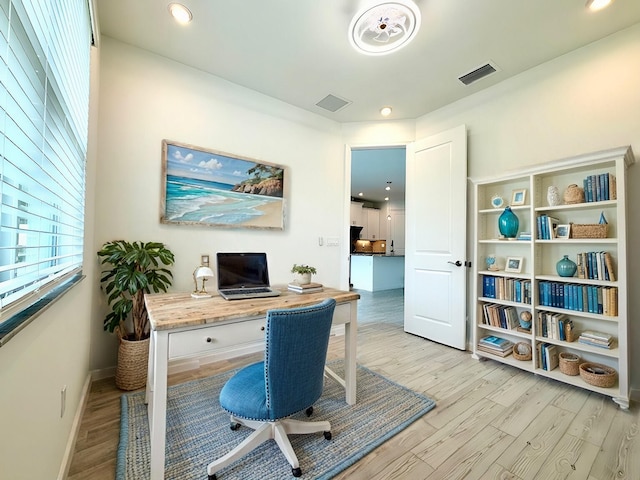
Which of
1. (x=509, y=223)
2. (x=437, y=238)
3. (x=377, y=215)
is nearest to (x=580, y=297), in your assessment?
(x=509, y=223)

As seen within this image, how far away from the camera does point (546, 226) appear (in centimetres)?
232

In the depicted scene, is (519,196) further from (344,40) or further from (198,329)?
(198,329)

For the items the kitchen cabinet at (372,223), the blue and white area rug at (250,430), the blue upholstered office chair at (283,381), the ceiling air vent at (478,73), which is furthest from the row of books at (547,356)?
the kitchen cabinet at (372,223)

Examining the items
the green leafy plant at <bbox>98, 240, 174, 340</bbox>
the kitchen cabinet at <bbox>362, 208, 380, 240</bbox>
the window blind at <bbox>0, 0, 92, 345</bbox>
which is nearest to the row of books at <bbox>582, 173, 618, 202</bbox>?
the window blind at <bbox>0, 0, 92, 345</bbox>

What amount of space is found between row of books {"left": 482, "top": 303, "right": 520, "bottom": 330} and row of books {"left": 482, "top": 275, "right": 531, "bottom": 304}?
11 cm

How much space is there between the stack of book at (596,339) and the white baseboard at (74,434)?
11.0ft

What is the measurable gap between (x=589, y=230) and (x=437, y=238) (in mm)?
1285

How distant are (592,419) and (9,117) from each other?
315 cm

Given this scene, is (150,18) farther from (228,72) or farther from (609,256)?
(609,256)

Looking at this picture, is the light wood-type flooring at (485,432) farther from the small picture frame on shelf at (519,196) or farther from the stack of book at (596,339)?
the small picture frame on shelf at (519,196)

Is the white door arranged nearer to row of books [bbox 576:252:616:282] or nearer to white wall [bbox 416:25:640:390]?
white wall [bbox 416:25:640:390]

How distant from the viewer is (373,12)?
71.6 inches

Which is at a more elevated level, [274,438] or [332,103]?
[332,103]

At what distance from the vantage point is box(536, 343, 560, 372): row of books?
7.41 ft
